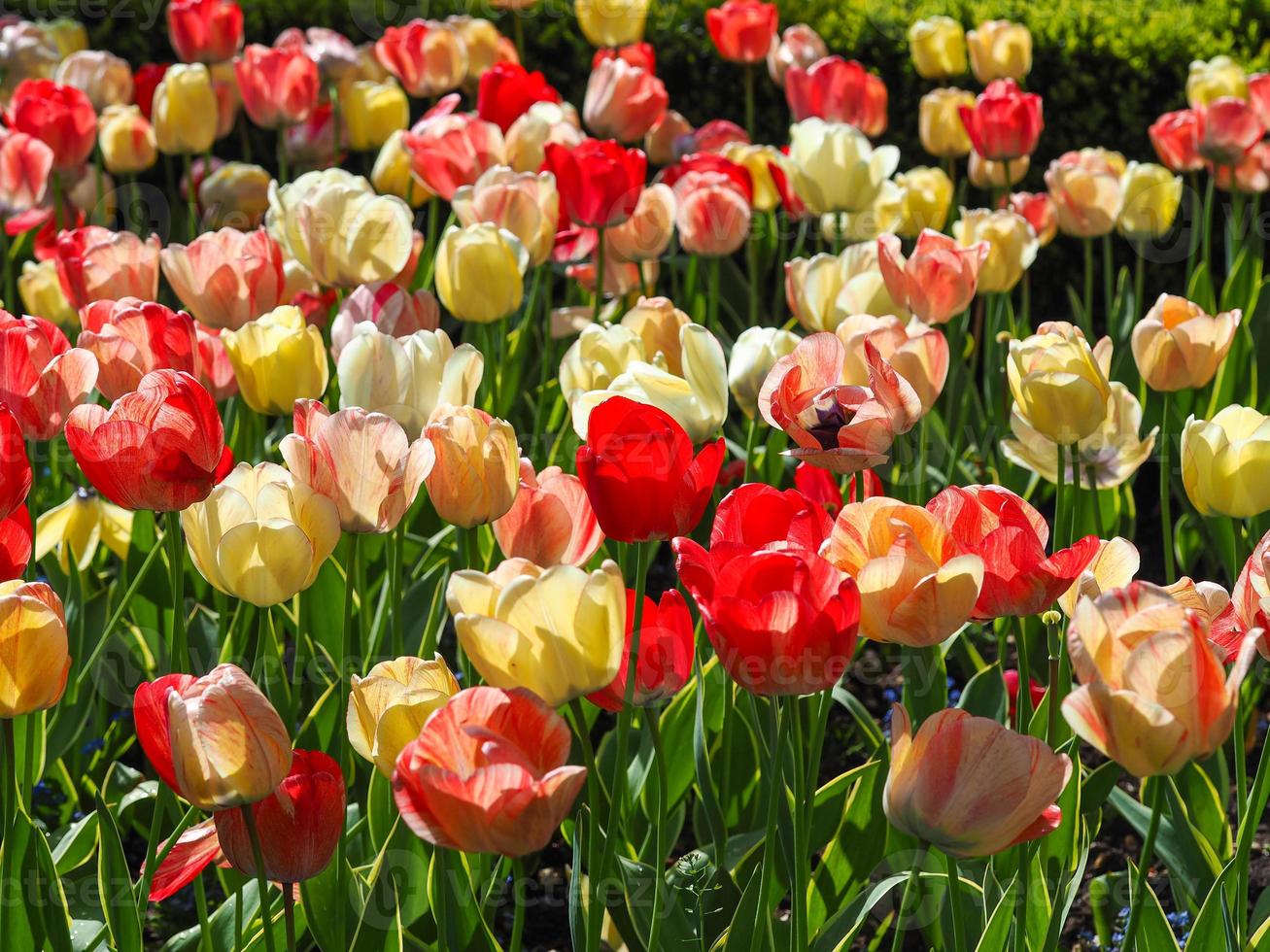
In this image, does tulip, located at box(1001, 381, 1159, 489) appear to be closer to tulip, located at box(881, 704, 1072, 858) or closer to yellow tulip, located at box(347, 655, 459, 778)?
tulip, located at box(881, 704, 1072, 858)

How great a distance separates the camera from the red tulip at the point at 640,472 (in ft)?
4.14

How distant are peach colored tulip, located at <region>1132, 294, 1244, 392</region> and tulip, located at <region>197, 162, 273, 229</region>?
7.37ft

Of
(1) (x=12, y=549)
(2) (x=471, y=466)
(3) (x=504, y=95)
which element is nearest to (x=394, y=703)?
(2) (x=471, y=466)

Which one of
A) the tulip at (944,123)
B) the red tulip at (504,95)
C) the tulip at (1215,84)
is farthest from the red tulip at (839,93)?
the tulip at (1215,84)

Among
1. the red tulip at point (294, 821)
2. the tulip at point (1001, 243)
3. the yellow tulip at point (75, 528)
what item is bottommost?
the yellow tulip at point (75, 528)

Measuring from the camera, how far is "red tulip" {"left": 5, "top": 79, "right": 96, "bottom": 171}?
3.12 meters

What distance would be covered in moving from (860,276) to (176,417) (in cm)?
118

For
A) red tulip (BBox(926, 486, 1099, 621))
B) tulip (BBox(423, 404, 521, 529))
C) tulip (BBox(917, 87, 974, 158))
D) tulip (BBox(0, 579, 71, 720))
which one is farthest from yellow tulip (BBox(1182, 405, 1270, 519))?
tulip (BBox(917, 87, 974, 158))

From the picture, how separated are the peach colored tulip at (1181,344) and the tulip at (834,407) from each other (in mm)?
656

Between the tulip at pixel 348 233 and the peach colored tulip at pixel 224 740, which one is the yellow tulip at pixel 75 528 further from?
the peach colored tulip at pixel 224 740

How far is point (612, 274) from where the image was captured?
10.3ft

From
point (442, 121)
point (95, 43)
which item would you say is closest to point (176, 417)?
point (442, 121)

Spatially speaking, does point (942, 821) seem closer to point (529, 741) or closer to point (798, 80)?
point (529, 741)

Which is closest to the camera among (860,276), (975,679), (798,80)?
(975,679)
